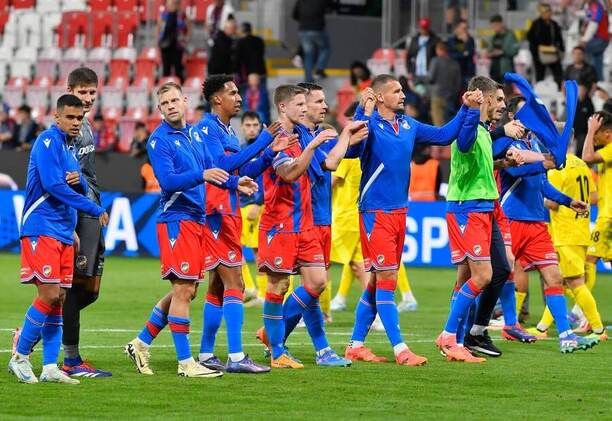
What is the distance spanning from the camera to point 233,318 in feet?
35.2

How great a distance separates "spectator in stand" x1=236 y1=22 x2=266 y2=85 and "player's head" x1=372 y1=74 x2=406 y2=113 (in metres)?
16.0

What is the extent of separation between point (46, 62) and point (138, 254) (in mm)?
10106

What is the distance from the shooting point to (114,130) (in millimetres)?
29641

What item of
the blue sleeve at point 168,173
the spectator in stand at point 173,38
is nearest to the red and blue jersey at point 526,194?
the blue sleeve at point 168,173

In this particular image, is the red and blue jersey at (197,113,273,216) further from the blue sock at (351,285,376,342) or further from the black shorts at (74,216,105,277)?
the blue sock at (351,285,376,342)

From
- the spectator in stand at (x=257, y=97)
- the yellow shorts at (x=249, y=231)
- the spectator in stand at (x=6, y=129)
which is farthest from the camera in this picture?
the spectator in stand at (x=6, y=129)

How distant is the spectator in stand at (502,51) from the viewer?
25.9 meters

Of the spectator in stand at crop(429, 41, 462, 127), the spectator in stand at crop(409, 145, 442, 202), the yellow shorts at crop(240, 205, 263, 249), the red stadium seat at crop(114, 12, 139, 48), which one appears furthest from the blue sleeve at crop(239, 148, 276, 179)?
the red stadium seat at crop(114, 12, 139, 48)

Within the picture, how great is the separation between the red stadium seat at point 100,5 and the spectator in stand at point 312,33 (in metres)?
6.66

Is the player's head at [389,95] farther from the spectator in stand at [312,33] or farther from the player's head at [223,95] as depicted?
the spectator in stand at [312,33]

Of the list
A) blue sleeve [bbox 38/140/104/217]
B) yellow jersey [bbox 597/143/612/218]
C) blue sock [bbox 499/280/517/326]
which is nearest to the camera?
blue sleeve [bbox 38/140/104/217]

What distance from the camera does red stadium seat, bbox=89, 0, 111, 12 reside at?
33.4 metres

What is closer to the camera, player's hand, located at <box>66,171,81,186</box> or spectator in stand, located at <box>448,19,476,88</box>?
player's hand, located at <box>66,171,81,186</box>

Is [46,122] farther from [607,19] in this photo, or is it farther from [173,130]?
[173,130]
